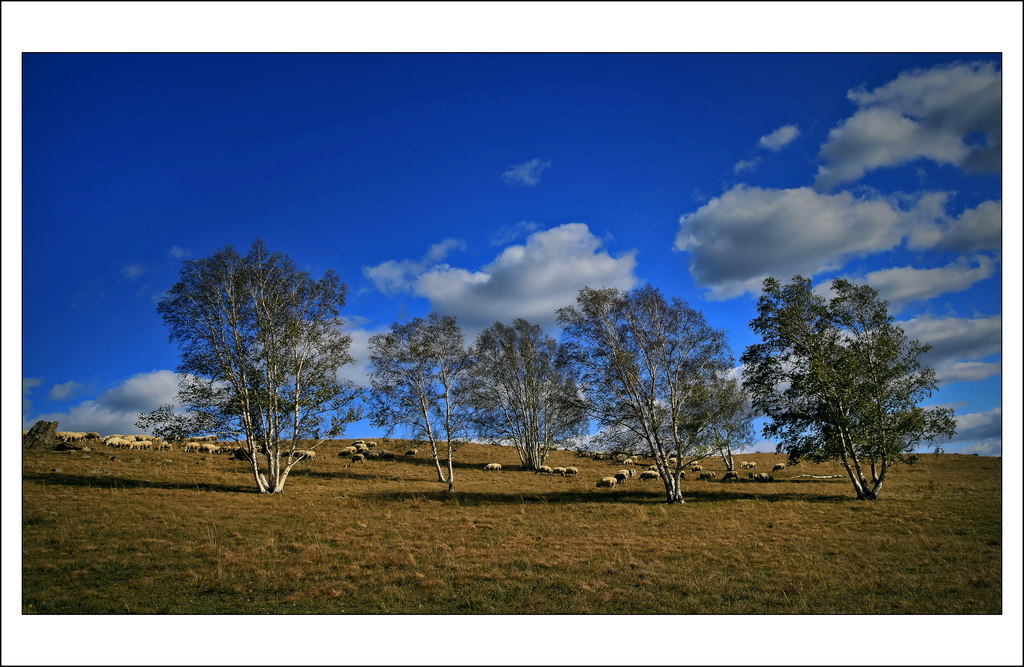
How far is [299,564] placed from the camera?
1389 cm

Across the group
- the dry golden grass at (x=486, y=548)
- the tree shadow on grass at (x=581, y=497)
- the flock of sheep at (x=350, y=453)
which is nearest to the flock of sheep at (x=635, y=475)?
the flock of sheep at (x=350, y=453)

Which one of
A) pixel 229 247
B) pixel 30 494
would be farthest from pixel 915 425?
pixel 30 494

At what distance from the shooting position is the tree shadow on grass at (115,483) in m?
23.8

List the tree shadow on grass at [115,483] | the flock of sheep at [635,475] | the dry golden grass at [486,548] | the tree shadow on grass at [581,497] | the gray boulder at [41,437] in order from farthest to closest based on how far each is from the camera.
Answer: the gray boulder at [41,437] < the flock of sheep at [635,475] < the tree shadow on grass at [581,497] < the tree shadow on grass at [115,483] < the dry golden grass at [486,548]

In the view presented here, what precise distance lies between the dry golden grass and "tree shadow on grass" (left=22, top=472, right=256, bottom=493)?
0.13 meters

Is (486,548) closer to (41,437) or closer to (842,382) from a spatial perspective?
(842,382)

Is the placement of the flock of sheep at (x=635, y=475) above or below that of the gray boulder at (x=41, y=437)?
below

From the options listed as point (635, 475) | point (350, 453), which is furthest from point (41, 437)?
point (635, 475)

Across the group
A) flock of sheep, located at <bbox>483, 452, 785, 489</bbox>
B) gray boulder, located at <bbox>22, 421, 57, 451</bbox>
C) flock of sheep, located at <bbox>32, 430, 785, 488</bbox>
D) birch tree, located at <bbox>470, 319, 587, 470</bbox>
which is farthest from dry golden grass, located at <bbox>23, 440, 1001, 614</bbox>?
birch tree, located at <bbox>470, 319, 587, 470</bbox>

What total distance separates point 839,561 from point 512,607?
409 inches

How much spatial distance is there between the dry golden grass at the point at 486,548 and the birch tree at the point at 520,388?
13247mm

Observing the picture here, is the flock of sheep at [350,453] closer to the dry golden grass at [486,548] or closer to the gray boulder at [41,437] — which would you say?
the gray boulder at [41,437]

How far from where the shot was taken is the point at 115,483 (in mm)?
24656

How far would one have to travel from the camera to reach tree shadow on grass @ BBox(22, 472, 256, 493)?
A: 78.1ft
